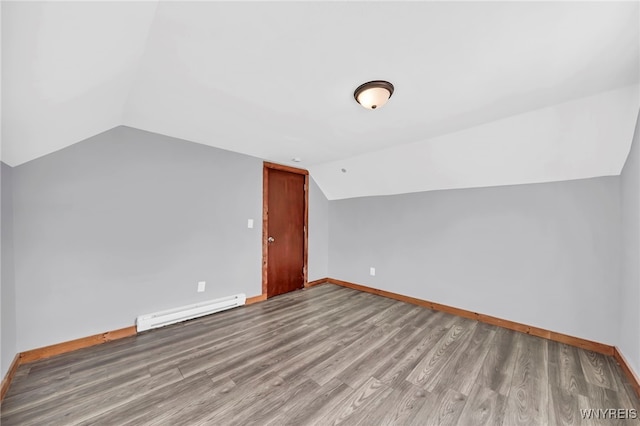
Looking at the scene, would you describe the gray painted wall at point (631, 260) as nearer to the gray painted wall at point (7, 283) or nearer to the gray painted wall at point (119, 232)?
the gray painted wall at point (119, 232)

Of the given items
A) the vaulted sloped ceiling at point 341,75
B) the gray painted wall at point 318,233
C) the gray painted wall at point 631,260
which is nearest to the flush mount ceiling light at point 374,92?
the vaulted sloped ceiling at point 341,75

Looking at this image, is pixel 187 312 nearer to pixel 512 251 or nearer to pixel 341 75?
pixel 341 75

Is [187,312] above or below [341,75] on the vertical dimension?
below

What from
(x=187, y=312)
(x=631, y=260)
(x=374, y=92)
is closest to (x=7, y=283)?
(x=187, y=312)

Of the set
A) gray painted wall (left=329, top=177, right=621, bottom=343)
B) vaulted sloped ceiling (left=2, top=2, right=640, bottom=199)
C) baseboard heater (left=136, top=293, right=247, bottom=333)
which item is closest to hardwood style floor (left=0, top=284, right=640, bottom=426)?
baseboard heater (left=136, top=293, right=247, bottom=333)

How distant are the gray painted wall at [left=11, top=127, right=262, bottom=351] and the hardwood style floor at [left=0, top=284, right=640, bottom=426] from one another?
37 cm

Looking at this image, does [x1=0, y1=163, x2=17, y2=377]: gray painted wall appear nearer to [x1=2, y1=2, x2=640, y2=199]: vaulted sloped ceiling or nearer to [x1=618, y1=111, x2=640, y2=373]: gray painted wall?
[x1=2, y1=2, x2=640, y2=199]: vaulted sloped ceiling

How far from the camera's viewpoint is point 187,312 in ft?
8.86

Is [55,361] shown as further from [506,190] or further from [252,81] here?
[506,190]

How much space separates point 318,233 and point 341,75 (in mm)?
3158

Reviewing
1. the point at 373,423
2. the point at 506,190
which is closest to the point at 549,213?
the point at 506,190

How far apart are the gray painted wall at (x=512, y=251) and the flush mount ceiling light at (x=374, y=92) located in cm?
197

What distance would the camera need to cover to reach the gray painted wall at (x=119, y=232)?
77.1 inches

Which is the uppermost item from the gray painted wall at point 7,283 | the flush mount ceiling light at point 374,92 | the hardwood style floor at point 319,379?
the flush mount ceiling light at point 374,92
